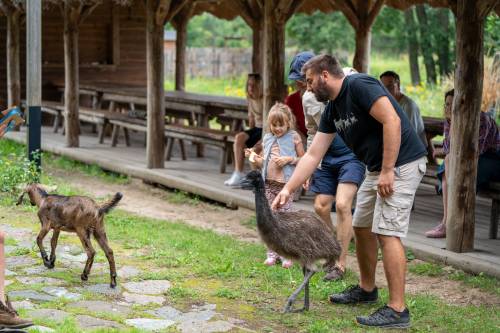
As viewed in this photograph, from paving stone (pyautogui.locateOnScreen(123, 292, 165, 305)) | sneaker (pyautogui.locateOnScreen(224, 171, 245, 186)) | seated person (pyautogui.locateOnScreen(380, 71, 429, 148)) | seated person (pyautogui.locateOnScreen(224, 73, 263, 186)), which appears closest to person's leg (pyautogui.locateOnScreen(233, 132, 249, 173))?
seated person (pyautogui.locateOnScreen(224, 73, 263, 186))

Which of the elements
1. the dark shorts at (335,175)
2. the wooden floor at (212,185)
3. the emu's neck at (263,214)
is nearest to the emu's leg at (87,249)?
the emu's neck at (263,214)

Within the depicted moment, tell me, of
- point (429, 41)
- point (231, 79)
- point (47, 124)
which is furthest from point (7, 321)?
point (231, 79)

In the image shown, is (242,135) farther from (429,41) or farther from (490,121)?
(429,41)

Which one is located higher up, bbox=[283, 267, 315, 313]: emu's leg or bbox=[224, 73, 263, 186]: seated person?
bbox=[224, 73, 263, 186]: seated person

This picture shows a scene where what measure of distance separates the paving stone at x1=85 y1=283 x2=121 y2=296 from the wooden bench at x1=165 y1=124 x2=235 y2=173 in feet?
18.8

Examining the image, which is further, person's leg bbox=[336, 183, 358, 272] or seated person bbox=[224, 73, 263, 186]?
seated person bbox=[224, 73, 263, 186]

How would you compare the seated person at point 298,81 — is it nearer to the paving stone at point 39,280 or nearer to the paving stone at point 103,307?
the paving stone at point 103,307

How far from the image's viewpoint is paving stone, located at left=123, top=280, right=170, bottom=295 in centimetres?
659

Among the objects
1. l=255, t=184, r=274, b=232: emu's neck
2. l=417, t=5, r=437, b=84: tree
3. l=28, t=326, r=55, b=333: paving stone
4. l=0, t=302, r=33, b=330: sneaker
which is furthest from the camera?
l=417, t=5, r=437, b=84: tree

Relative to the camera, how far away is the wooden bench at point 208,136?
41.0 feet

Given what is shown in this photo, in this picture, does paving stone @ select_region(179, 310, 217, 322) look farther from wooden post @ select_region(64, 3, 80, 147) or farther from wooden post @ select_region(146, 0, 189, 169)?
wooden post @ select_region(64, 3, 80, 147)

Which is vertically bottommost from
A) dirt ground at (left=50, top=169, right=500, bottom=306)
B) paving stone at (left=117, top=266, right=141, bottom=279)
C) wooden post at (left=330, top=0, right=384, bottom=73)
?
dirt ground at (left=50, top=169, right=500, bottom=306)

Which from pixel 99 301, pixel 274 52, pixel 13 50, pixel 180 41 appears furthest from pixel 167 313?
pixel 180 41

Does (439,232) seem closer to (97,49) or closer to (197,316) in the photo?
(197,316)
